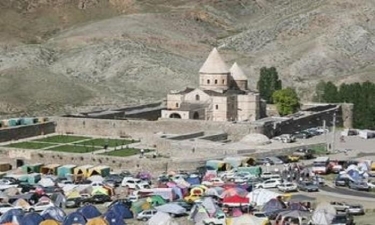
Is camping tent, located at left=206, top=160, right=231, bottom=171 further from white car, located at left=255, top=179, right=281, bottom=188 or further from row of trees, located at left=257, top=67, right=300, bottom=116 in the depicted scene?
row of trees, located at left=257, top=67, right=300, bottom=116

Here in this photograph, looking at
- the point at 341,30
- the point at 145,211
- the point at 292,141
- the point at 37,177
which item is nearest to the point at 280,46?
the point at 341,30

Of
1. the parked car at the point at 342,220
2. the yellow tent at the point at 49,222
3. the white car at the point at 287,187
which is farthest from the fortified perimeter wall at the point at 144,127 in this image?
the yellow tent at the point at 49,222

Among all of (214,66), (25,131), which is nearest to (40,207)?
(25,131)

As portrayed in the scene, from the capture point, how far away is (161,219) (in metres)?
42.1

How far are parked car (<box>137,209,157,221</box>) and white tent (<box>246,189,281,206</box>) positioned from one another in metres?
4.54

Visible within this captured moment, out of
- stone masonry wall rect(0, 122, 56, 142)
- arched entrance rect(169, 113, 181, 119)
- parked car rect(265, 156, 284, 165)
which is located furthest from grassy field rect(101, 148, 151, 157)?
stone masonry wall rect(0, 122, 56, 142)

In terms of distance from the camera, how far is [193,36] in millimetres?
121438

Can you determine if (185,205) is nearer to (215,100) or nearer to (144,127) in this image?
(144,127)

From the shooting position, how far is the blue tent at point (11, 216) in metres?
42.9

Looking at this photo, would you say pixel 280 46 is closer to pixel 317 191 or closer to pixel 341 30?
pixel 341 30

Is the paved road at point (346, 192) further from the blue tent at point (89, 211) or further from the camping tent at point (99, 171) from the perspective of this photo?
the blue tent at point (89, 211)

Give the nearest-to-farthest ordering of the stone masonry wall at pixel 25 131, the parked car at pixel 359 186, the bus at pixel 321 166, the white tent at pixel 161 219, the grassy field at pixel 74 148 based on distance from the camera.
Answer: the white tent at pixel 161 219
the parked car at pixel 359 186
the bus at pixel 321 166
the grassy field at pixel 74 148
the stone masonry wall at pixel 25 131

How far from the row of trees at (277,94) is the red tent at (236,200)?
28572 mm

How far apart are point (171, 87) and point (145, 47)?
1322 cm
